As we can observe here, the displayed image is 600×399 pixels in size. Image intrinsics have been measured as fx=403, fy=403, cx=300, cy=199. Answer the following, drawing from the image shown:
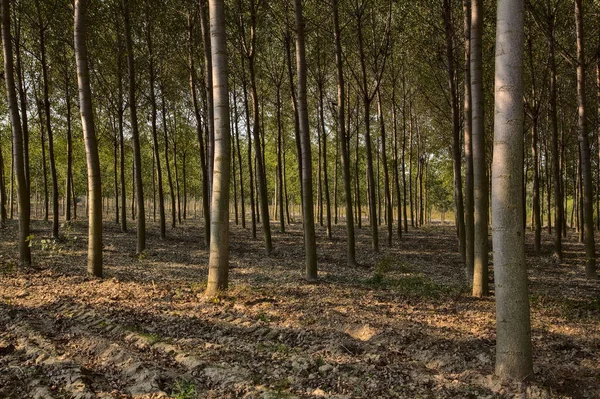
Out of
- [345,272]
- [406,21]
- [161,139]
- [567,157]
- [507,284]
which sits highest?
[406,21]

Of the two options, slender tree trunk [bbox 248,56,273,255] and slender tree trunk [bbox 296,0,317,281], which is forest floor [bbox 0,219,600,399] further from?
slender tree trunk [bbox 248,56,273,255]

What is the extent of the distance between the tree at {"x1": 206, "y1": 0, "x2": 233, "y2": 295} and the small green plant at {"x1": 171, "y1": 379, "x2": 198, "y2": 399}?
3480 mm

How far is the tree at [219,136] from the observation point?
279 inches

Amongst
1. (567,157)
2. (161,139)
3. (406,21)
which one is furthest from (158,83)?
(567,157)

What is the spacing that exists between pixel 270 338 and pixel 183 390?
1.84 m

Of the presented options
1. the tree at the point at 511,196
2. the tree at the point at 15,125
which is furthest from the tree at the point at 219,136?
the tree at the point at 15,125

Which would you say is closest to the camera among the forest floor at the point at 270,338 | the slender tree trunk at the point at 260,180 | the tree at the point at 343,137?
the forest floor at the point at 270,338

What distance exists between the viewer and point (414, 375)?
13.6 ft

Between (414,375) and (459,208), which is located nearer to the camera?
(414,375)

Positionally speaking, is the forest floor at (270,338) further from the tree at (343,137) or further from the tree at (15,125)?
the tree at (343,137)

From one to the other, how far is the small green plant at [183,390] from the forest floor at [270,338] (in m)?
0.02

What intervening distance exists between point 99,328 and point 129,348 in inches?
42.2

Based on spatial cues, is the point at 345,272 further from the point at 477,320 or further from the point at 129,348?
the point at 129,348

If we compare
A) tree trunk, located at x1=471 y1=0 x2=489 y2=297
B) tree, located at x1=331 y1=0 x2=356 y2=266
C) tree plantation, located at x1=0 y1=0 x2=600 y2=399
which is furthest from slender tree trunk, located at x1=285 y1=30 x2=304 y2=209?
tree trunk, located at x1=471 y1=0 x2=489 y2=297
